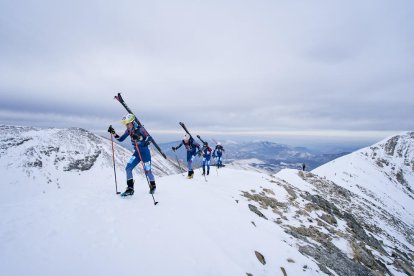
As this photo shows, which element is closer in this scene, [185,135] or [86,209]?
[86,209]

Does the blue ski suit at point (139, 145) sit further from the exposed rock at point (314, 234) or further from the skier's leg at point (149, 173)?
the exposed rock at point (314, 234)

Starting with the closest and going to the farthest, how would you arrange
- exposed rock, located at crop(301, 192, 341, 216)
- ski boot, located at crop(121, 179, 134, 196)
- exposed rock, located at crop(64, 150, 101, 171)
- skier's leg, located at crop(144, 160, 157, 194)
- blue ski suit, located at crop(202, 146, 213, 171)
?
ski boot, located at crop(121, 179, 134, 196) < skier's leg, located at crop(144, 160, 157, 194) < blue ski suit, located at crop(202, 146, 213, 171) < exposed rock, located at crop(301, 192, 341, 216) < exposed rock, located at crop(64, 150, 101, 171)

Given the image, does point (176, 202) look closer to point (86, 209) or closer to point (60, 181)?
point (86, 209)

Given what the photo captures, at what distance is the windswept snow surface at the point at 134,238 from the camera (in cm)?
626

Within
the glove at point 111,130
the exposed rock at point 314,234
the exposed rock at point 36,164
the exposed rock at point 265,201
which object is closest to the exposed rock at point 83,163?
the exposed rock at point 36,164

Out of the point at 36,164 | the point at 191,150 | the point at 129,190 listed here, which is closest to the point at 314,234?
the point at 191,150

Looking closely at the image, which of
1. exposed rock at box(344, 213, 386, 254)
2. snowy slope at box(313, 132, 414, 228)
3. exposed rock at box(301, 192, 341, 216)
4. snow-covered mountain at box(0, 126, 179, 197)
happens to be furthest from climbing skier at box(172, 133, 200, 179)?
snowy slope at box(313, 132, 414, 228)

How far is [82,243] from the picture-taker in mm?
7074

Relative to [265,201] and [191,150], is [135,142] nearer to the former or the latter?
[191,150]

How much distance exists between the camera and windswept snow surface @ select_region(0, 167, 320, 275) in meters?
6.26

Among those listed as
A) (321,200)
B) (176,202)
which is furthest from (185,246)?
(321,200)

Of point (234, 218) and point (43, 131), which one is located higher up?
point (43, 131)

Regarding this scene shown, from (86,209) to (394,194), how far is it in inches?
3922

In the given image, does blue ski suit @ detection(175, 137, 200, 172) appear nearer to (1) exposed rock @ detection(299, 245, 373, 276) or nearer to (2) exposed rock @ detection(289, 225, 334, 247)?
(2) exposed rock @ detection(289, 225, 334, 247)
